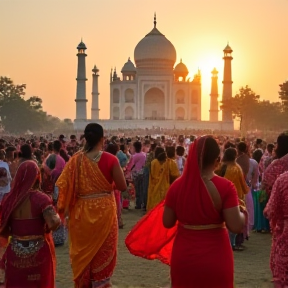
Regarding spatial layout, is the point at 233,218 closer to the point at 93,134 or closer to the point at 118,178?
the point at 118,178

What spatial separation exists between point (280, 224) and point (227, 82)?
5205 cm

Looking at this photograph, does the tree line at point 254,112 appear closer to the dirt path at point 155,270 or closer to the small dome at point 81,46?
the small dome at point 81,46

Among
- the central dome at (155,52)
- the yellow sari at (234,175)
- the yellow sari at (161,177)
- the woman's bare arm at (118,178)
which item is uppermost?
the central dome at (155,52)

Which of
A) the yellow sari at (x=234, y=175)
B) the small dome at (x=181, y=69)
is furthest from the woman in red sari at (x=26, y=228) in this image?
the small dome at (x=181, y=69)

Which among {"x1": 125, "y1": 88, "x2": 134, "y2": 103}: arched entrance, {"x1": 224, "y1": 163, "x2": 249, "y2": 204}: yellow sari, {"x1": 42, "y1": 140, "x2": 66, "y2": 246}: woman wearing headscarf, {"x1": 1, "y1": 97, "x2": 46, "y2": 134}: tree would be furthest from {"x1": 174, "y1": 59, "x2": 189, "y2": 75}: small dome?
{"x1": 224, "y1": 163, "x2": 249, "y2": 204}: yellow sari

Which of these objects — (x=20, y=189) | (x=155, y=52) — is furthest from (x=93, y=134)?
(x=155, y=52)

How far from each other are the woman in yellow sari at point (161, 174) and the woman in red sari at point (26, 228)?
17.7 ft

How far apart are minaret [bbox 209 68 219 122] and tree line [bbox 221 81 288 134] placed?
2181mm

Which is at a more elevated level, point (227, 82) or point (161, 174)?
point (227, 82)

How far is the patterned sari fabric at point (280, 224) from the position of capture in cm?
386

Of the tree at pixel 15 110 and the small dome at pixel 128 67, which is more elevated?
the small dome at pixel 128 67

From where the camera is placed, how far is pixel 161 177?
9.35m

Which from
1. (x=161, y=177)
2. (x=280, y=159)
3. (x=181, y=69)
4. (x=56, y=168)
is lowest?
(x=161, y=177)

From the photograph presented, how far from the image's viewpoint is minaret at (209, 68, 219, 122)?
58.4 metres
